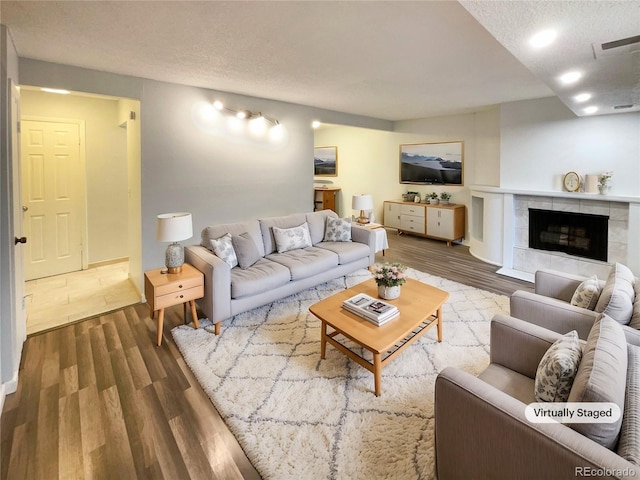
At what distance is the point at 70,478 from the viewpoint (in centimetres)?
157

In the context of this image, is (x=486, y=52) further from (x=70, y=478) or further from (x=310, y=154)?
(x=70, y=478)

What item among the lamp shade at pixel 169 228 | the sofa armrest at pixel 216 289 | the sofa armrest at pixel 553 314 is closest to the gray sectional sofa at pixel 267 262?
the sofa armrest at pixel 216 289

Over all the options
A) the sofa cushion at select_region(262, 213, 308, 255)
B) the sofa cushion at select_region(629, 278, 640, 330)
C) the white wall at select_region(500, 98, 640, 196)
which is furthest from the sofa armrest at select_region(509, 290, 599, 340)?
the white wall at select_region(500, 98, 640, 196)

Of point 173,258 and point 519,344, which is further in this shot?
point 173,258

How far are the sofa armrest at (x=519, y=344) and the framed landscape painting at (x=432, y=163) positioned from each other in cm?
526

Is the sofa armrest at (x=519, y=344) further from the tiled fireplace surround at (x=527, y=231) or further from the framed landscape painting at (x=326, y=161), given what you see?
the framed landscape painting at (x=326, y=161)

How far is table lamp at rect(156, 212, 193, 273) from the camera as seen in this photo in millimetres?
2846

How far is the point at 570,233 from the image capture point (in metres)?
4.47

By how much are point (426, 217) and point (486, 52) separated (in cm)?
415

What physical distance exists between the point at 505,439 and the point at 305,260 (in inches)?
107

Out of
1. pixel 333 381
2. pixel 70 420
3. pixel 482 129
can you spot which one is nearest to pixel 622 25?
pixel 333 381

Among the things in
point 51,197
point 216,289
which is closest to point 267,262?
point 216,289

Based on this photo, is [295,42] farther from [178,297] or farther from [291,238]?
[178,297]

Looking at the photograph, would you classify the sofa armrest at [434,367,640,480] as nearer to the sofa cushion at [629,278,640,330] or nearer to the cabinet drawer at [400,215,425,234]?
the sofa cushion at [629,278,640,330]
